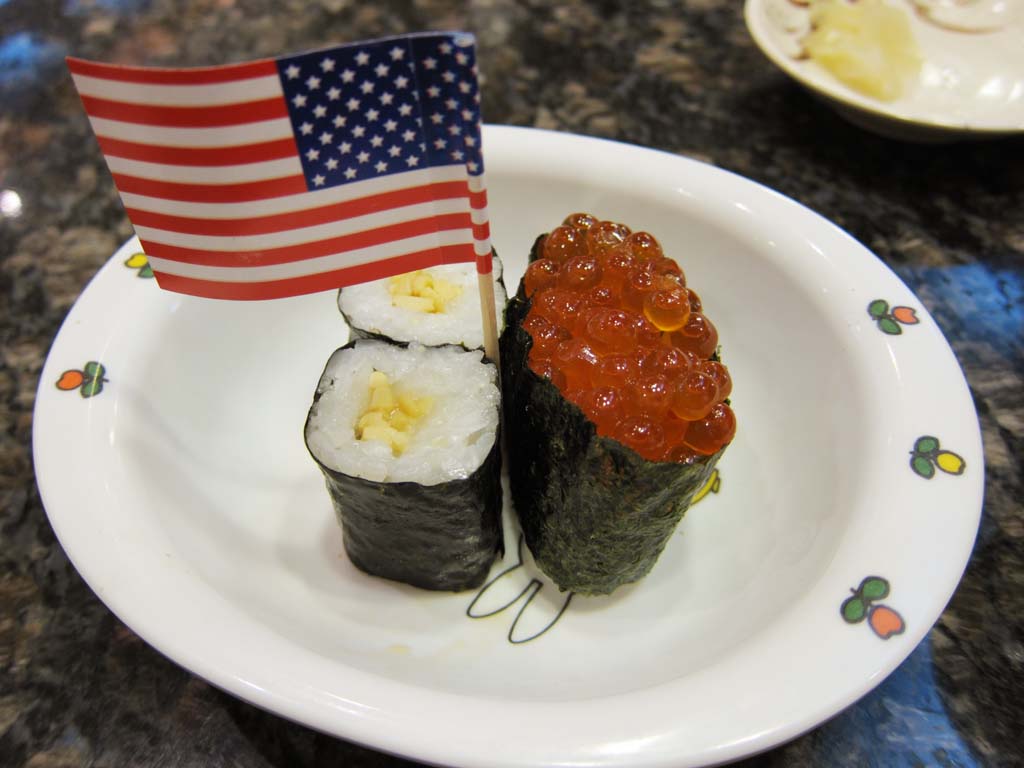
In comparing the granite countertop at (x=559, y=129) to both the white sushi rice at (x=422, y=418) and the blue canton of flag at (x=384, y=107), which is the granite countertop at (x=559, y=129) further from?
A: the blue canton of flag at (x=384, y=107)

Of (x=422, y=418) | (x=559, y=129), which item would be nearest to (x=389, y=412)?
(x=422, y=418)

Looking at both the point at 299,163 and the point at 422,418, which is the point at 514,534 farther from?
the point at 299,163

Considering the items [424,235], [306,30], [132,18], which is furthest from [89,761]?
[132,18]

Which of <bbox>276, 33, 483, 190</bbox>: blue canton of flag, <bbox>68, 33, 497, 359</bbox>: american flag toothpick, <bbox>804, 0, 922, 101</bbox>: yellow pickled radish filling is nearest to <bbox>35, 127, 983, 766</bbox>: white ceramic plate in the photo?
<bbox>68, 33, 497, 359</bbox>: american flag toothpick

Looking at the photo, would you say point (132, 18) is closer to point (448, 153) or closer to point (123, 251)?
point (123, 251)

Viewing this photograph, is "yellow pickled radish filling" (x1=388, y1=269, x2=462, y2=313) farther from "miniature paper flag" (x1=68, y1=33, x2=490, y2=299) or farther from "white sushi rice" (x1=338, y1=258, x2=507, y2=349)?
"miniature paper flag" (x1=68, y1=33, x2=490, y2=299)
